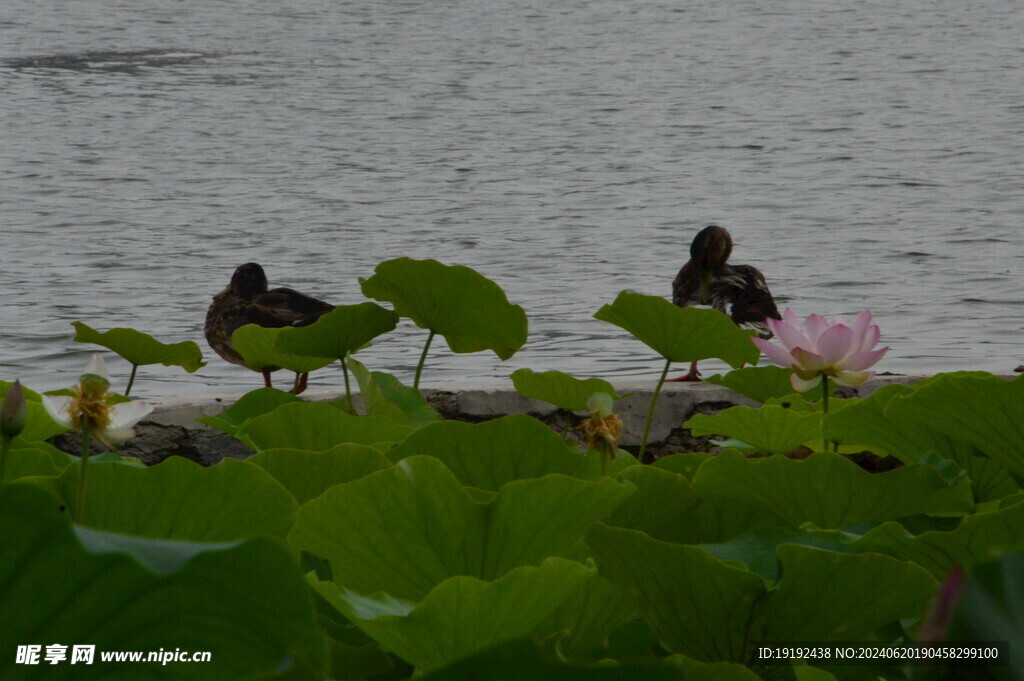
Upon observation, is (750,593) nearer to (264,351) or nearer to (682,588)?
(682,588)

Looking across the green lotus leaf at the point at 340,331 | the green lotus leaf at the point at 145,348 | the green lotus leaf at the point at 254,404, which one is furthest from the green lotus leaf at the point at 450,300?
the green lotus leaf at the point at 145,348

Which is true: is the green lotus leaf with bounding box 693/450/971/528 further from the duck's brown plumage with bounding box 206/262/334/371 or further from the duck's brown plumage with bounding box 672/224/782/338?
the duck's brown plumage with bounding box 672/224/782/338

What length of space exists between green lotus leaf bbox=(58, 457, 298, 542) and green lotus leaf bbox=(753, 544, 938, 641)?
0.20 m

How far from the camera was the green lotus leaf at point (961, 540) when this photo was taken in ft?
1.43

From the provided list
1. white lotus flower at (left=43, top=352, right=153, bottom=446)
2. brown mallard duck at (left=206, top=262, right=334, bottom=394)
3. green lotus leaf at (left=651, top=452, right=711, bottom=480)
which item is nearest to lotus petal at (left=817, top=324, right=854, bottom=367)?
green lotus leaf at (left=651, top=452, right=711, bottom=480)

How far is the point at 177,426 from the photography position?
1.01m

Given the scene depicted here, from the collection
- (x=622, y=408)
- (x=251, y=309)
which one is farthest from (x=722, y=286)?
(x=622, y=408)

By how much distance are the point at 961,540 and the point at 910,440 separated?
185mm

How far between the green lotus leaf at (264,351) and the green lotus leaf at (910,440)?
0.56m

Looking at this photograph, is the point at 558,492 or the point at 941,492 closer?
the point at 558,492

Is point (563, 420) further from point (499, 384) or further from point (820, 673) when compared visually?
point (820, 673)

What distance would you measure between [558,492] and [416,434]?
0.17 meters

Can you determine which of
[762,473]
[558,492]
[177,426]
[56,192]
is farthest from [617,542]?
[56,192]

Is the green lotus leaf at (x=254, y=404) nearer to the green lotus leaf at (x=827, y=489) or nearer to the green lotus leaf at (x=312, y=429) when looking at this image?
the green lotus leaf at (x=312, y=429)
